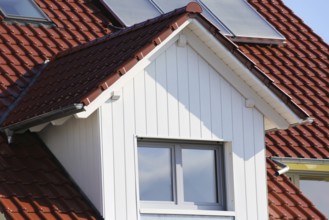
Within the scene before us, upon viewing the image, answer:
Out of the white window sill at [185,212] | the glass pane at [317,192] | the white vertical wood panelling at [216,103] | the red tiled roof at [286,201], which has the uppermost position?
the white vertical wood panelling at [216,103]

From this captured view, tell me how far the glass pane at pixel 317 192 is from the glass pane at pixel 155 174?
354 cm

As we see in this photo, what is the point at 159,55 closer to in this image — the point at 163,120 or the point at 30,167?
the point at 163,120

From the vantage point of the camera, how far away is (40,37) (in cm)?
1767

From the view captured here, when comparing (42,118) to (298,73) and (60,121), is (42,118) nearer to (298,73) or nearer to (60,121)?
(60,121)

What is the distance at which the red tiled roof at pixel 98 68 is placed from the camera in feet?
48.1

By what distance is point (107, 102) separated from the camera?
14648 mm

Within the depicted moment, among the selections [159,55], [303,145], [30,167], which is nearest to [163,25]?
[159,55]

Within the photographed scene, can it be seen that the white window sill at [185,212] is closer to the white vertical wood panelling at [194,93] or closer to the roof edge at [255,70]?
the white vertical wood panelling at [194,93]

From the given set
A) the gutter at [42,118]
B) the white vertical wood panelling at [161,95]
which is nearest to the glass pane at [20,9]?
the gutter at [42,118]

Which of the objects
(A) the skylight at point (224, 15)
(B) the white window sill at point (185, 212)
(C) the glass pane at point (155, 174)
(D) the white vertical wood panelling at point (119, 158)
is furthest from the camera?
(A) the skylight at point (224, 15)

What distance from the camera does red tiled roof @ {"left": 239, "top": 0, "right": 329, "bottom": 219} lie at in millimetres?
16422

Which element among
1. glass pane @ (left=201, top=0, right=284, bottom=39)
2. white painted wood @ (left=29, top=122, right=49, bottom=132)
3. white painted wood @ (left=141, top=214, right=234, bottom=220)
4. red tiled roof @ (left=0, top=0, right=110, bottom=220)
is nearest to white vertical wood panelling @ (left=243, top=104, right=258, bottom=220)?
white painted wood @ (left=141, top=214, right=234, bottom=220)

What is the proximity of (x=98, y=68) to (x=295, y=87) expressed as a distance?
4.78 m

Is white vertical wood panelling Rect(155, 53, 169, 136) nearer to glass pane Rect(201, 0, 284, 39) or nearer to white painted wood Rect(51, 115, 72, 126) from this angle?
white painted wood Rect(51, 115, 72, 126)
